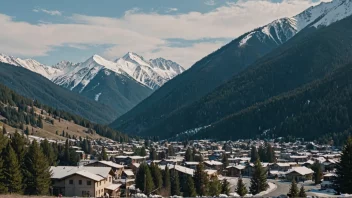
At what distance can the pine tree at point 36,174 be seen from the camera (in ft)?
220

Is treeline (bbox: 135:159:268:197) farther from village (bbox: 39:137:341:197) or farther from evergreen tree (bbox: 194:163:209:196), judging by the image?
village (bbox: 39:137:341:197)

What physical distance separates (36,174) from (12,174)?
479 cm

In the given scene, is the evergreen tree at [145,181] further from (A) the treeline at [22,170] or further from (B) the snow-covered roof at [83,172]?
(A) the treeline at [22,170]

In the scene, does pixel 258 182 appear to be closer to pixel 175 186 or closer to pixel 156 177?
pixel 175 186

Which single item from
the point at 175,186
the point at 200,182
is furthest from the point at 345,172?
the point at 175,186

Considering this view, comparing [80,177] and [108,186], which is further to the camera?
[108,186]

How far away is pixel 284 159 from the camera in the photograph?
19388 cm

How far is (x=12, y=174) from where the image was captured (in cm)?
6322

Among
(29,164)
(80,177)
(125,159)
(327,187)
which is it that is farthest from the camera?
(125,159)

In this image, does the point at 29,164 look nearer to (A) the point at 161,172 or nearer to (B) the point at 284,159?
(A) the point at 161,172

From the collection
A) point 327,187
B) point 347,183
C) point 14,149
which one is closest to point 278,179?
point 327,187

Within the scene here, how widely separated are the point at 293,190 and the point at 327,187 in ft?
124

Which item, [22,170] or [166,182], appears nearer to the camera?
[22,170]

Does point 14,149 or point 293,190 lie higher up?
point 14,149
